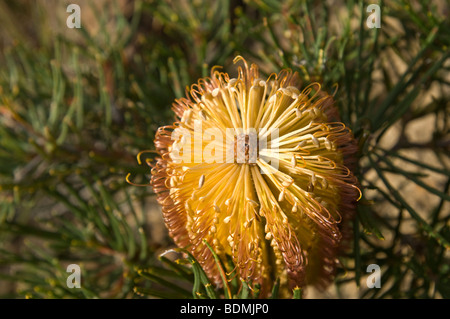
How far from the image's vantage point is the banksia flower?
60 cm

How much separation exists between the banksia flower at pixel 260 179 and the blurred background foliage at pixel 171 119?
0.23 ft

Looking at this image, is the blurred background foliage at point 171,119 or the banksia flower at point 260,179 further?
the blurred background foliage at point 171,119

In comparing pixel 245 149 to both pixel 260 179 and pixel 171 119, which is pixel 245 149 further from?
pixel 171 119

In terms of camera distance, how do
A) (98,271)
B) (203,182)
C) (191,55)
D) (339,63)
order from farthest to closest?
(191,55) → (98,271) → (339,63) → (203,182)

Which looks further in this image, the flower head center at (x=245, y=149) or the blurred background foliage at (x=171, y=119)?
the blurred background foliage at (x=171, y=119)

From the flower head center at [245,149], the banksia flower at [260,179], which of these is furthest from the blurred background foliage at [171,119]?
the flower head center at [245,149]

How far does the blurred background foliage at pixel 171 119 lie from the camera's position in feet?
2.62

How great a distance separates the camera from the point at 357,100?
814mm

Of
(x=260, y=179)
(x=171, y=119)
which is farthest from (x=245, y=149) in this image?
(x=171, y=119)

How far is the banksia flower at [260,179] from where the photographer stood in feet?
1.98

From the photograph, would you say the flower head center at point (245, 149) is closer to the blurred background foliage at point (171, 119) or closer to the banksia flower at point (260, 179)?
the banksia flower at point (260, 179)

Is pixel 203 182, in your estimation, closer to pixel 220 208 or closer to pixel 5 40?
pixel 220 208
